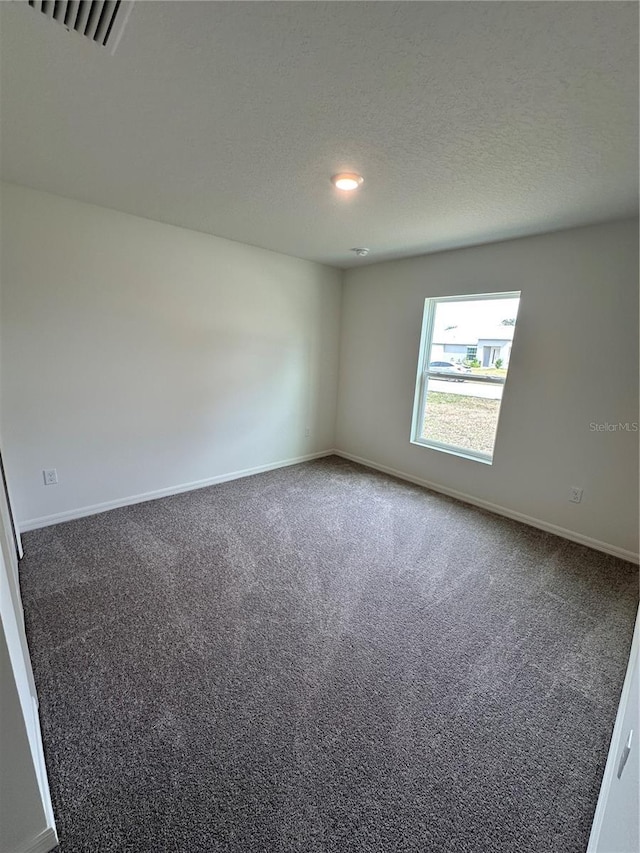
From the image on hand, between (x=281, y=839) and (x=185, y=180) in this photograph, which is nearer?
(x=281, y=839)

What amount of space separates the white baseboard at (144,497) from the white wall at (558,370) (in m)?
1.68

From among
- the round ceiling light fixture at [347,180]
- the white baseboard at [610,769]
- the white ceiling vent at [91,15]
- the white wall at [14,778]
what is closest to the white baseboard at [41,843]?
the white wall at [14,778]

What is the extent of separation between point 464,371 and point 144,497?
323 cm

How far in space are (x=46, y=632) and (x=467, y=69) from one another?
295 cm

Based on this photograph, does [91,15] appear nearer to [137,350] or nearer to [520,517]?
[137,350]

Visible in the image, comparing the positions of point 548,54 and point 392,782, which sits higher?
point 548,54

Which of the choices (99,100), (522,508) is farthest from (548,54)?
(522,508)

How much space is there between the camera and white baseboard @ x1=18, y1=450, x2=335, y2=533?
273 centimetres

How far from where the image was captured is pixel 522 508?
3.16m

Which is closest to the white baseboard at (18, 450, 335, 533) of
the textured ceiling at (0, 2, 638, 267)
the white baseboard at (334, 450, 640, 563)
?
the white baseboard at (334, 450, 640, 563)

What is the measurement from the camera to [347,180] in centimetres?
200

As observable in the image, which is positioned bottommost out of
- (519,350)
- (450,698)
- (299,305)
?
(450,698)

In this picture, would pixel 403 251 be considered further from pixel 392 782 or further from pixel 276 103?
pixel 392 782

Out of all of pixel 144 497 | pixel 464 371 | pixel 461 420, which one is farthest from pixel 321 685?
pixel 464 371
